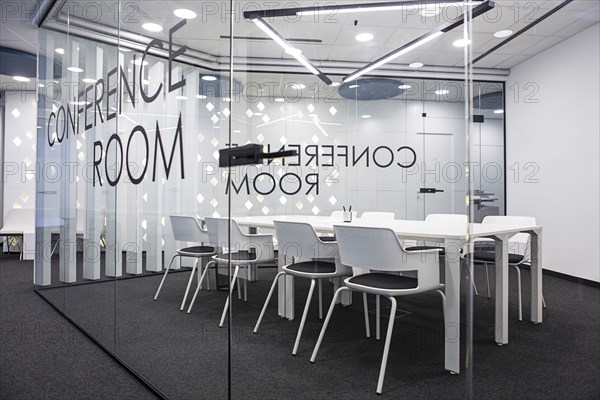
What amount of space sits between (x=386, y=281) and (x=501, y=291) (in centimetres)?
69

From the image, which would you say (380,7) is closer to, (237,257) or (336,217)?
(336,217)

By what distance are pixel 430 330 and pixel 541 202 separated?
4.37 feet

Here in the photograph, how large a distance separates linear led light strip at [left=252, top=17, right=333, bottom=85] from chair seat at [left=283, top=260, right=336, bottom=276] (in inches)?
42.8

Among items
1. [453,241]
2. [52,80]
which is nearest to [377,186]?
[453,241]

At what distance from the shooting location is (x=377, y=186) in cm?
246

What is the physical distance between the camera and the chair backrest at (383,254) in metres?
2.09

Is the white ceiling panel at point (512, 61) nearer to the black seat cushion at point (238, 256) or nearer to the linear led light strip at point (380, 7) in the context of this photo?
the linear led light strip at point (380, 7)

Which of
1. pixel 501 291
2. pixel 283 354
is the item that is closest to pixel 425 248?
Result: pixel 501 291

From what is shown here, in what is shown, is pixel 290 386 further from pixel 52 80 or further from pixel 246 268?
pixel 52 80

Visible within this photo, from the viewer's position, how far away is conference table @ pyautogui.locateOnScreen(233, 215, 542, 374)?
184 centimetres

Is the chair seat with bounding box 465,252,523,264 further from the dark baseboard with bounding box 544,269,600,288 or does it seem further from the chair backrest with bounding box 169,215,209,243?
the chair backrest with bounding box 169,215,209,243

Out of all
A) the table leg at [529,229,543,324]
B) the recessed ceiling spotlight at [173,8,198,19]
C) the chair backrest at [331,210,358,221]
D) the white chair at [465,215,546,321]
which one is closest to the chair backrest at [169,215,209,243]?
the chair backrest at [331,210,358,221]

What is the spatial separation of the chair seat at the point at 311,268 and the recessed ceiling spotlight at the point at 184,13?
1347 millimetres

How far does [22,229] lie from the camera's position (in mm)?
6613
